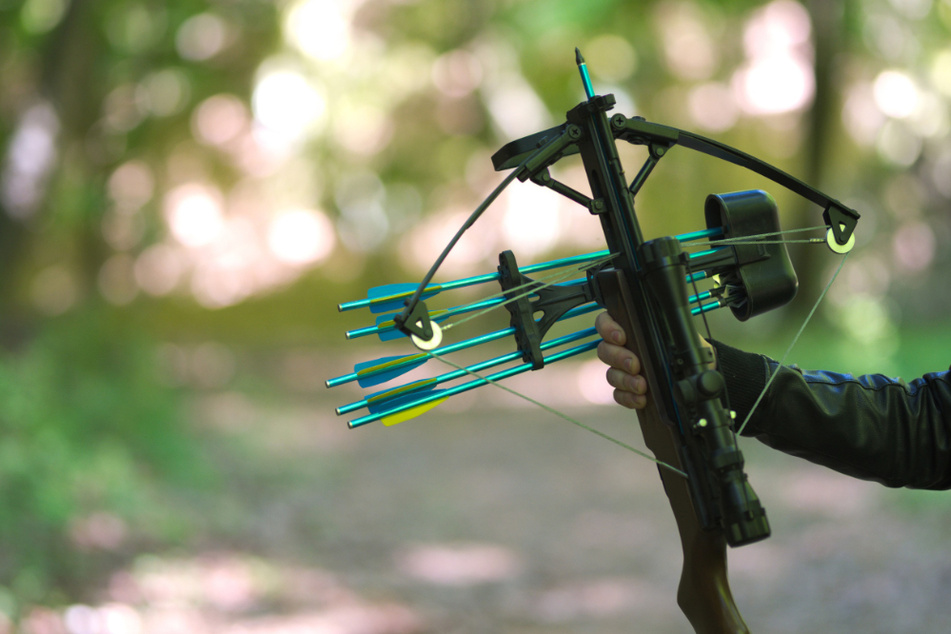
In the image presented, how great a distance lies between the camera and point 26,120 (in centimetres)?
579

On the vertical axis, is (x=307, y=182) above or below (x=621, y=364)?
above

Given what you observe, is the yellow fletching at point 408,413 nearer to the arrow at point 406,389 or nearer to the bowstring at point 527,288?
the arrow at point 406,389

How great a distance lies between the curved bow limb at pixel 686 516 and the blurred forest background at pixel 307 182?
360 centimetres

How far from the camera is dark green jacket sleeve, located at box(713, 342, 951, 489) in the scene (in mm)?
1437

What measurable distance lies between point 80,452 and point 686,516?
4.35 m

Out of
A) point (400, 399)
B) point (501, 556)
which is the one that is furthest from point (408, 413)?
point (501, 556)

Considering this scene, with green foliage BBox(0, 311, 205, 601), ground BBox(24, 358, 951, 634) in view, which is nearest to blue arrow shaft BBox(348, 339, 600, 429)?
ground BBox(24, 358, 951, 634)

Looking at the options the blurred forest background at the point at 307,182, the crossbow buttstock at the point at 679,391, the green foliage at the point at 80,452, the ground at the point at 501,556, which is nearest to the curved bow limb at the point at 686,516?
the crossbow buttstock at the point at 679,391

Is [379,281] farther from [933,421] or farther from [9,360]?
[933,421]

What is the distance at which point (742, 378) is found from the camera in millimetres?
1429

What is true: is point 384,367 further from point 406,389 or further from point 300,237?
point 300,237

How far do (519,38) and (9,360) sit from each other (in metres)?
9.29

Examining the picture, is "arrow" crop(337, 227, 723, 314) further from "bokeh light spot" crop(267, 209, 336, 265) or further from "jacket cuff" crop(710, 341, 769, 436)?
"bokeh light spot" crop(267, 209, 336, 265)

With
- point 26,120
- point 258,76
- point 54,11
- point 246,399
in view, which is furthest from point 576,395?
point 258,76
